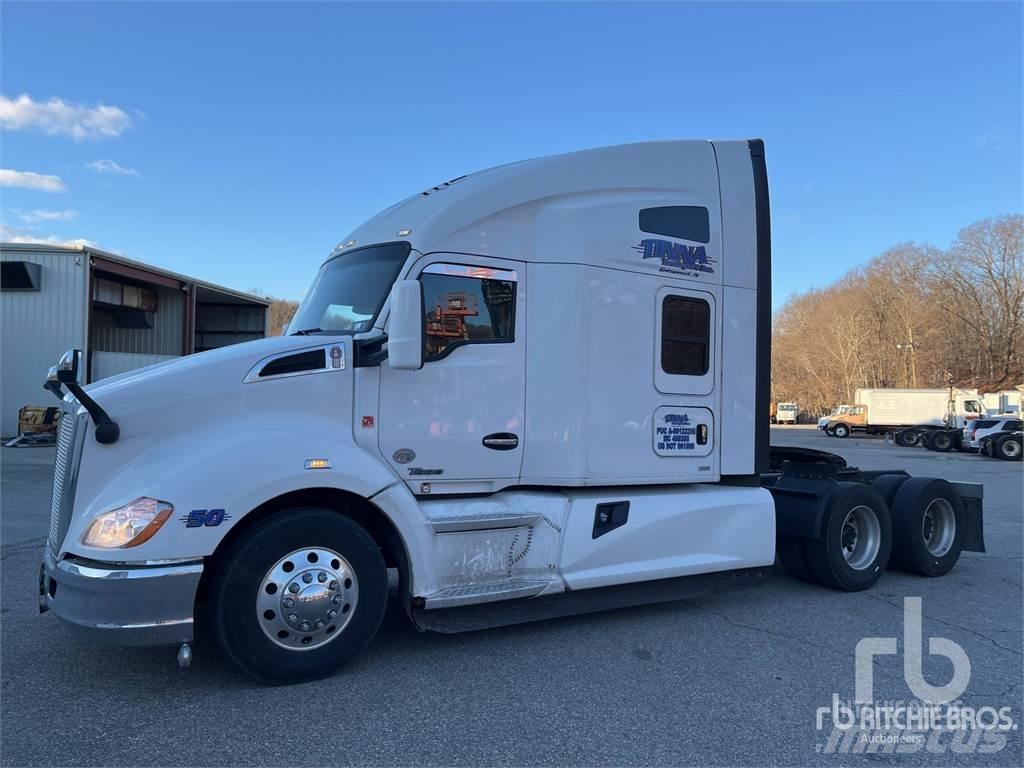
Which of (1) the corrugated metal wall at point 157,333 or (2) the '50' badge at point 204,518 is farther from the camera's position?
(1) the corrugated metal wall at point 157,333

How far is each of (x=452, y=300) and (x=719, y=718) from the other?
285 centimetres

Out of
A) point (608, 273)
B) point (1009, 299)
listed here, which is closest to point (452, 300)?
point (608, 273)

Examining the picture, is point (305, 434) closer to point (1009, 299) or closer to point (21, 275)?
point (21, 275)

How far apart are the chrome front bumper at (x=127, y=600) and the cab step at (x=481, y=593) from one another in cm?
135

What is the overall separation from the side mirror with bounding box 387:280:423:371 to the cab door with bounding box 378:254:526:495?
0.17 m

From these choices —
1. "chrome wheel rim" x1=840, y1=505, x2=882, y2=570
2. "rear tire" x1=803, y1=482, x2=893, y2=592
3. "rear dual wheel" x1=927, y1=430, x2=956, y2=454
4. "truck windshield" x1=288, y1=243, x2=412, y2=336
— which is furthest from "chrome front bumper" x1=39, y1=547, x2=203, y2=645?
"rear dual wheel" x1=927, y1=430, x2=956, y2=454

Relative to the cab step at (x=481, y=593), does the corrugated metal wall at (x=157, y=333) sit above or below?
above

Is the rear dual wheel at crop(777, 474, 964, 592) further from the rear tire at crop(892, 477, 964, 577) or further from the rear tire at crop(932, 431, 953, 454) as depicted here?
the rear tire at crop(932, 431, 953, 454)

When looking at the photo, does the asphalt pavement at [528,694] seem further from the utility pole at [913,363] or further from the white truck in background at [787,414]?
the utility pole at [913,363]

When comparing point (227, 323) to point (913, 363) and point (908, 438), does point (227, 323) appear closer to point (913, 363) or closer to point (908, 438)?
point (908, 438)

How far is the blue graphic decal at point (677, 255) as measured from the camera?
5234mm

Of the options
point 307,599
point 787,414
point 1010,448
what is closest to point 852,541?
point 307,599

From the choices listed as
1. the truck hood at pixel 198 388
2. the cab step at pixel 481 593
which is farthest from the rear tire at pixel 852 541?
the truck hood at pixel 198 388

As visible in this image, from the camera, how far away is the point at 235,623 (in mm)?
3730
